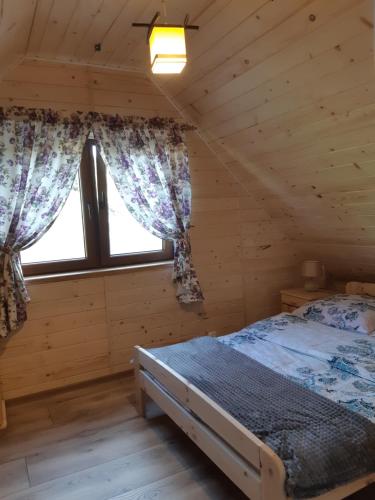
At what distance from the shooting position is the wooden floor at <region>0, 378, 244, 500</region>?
198cm

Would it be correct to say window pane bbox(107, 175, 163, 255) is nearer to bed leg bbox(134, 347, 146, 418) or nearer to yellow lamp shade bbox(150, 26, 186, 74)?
bed leg bbox(134, 347, 146, 418)

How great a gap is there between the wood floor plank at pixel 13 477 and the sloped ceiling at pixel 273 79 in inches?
90.4

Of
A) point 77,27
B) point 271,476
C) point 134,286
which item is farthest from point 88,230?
point 271,476

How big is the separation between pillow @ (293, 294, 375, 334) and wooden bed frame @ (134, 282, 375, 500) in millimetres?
1393

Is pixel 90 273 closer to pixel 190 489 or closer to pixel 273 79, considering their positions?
pixel 190 489

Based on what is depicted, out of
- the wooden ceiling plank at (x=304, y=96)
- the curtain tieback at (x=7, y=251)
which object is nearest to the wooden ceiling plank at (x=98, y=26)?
the wooden ceiling plank at (x=304, y=96)

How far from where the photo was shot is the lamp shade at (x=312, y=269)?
3686 mm

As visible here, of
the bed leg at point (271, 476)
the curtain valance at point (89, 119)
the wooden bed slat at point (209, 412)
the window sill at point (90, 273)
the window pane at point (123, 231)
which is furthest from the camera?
the window pane at point (123, 231)

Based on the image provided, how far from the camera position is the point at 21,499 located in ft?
6.41

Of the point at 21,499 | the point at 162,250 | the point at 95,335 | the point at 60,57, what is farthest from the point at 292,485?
the point at 60,57

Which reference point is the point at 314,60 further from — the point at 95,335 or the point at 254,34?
the point at 95,335

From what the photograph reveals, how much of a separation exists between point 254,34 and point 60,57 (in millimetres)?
1471

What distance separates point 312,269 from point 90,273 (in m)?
2.03

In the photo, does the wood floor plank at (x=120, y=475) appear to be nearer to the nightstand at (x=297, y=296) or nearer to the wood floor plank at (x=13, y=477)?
the wood floor plank at (x=13, y=477)
